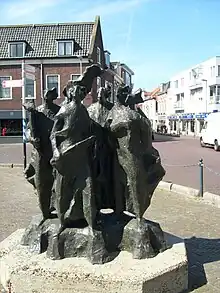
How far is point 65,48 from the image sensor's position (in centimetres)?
3400

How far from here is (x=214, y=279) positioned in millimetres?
4867

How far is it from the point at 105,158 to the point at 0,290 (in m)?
1.94

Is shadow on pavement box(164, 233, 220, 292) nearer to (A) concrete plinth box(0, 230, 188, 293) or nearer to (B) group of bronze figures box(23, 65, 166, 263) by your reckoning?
(A) concrete plinth box(0, 230, 188, 293)

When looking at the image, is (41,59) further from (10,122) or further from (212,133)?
(212,133)

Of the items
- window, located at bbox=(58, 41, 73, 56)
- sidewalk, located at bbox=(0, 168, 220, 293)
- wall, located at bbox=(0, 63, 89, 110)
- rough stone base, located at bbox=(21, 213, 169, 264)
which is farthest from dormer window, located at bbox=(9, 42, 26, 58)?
rough stone base, located at bbox=(21, 213, 169, 264)

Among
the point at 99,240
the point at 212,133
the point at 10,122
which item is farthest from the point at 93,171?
the point at 10,122

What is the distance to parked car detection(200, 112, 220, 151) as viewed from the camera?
25.1 meters

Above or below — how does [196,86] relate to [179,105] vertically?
above

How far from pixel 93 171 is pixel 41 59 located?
100.0 feet

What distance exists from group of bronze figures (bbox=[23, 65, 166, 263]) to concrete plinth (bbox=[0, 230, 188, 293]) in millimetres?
168

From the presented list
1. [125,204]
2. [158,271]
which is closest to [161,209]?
[125,204]

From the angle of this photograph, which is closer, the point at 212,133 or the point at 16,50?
the point at 212,133

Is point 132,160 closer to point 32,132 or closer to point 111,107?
point 111,107

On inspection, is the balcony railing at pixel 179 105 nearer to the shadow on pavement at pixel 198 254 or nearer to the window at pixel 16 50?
the window at pixel 16 50
